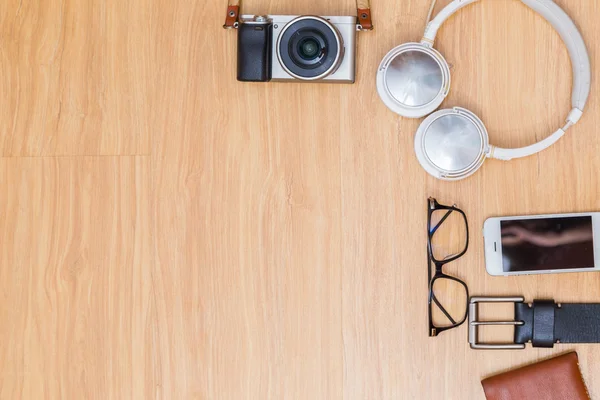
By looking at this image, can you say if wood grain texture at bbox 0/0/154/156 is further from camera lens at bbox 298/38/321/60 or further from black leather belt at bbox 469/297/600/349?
black leather belt at bbox 469/297/600/349

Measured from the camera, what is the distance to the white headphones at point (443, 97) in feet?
3.02

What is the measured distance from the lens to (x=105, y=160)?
3.27ft

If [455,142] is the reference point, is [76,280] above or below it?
below

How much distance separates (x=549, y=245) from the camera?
94 centimetres

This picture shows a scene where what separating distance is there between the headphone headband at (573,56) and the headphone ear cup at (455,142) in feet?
0.09

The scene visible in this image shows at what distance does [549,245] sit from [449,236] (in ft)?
0.50

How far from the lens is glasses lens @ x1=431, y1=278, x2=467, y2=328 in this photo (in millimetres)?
962

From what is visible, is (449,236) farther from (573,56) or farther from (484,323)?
(573,56)

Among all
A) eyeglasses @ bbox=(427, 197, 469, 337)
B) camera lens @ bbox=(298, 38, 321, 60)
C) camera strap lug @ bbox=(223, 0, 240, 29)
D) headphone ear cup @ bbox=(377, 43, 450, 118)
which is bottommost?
eyeglasses @ bbox=(427, 197, 469, 337)

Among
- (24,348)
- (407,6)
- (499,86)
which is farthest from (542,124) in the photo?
(24,348)

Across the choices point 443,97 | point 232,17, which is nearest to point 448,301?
point 443,97

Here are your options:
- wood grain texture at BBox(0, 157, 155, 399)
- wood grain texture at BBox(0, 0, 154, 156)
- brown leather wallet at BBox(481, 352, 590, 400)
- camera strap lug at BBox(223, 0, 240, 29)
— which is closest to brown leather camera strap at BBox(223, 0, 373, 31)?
camera strap lug at BBox(223, 0, 240, 29)

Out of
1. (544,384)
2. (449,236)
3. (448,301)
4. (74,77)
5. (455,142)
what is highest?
(74,77)

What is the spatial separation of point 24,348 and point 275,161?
52 cm
